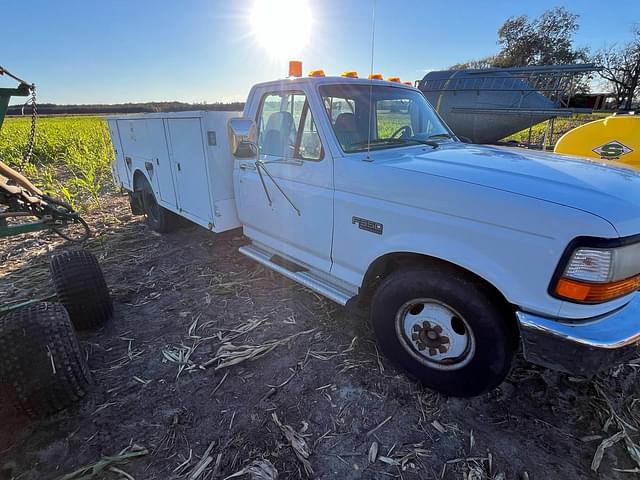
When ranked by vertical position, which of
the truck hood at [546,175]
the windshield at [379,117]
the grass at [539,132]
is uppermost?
the windshield at [379,117]

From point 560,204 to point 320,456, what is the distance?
191 cm

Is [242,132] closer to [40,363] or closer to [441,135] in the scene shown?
[441,135]

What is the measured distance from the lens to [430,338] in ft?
8.03

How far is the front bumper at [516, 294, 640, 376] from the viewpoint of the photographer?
181 centimetres

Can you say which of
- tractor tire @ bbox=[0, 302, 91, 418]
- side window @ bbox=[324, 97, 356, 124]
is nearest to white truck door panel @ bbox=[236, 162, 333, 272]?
side window @ bbox=[324, 97, 356, 124]

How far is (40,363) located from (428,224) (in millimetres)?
2520

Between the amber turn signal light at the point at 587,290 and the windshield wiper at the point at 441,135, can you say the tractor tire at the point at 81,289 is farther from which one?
the amber turn signal light at the point at 587,290

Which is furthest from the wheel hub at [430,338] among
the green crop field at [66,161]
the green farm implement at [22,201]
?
the green crop field at [66,161]

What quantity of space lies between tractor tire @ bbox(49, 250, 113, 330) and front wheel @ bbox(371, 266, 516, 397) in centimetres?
243

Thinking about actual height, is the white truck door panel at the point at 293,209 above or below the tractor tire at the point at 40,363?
→ above

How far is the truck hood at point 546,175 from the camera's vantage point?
1.81 m

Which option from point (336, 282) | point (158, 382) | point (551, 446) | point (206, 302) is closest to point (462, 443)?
point (551, 446)

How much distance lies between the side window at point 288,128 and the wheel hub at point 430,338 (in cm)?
149

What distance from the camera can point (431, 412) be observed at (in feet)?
7.88
